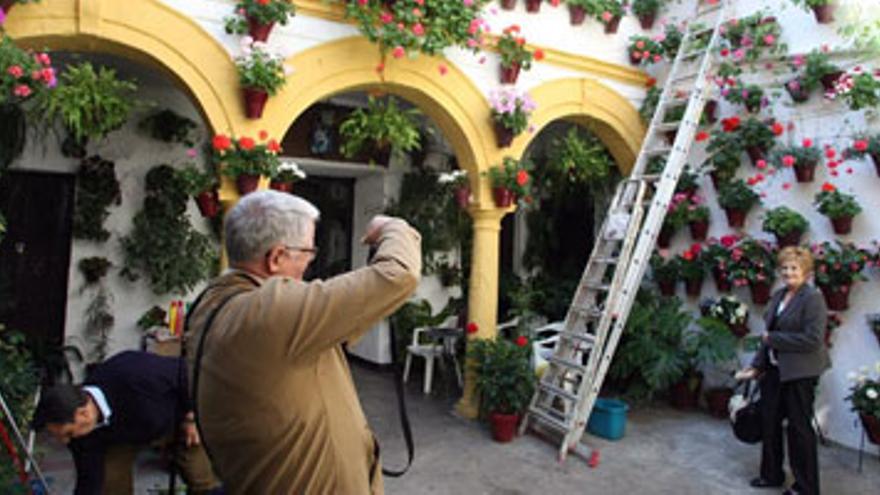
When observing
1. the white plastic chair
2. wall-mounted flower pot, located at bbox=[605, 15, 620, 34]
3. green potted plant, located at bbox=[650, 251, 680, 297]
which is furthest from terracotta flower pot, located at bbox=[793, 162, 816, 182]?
the white plastic chair

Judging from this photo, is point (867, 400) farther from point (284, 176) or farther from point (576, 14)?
point (284, 176)

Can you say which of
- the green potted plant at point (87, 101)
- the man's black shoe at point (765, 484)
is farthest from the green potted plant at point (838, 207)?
the green potted plant at point (87, 101)

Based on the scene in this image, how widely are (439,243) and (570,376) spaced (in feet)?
9.90

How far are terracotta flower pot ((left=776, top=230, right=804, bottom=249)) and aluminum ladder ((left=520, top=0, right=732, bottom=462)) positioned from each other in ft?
4.01

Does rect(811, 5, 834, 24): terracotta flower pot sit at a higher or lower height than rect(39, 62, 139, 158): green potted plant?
higher

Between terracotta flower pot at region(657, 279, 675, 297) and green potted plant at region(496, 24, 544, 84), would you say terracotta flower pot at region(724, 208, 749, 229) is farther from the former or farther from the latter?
green potted plant at region(496, 24, 544, 84)

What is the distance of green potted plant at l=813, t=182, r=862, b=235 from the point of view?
17.8ft

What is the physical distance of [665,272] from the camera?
6.93 m

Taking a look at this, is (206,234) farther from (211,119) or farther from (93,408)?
(93,408)

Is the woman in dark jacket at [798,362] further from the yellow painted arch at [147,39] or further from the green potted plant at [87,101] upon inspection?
the green potted plant at [87,101]

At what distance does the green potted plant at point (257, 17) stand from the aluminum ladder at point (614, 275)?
3.34 m

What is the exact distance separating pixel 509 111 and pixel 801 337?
303cm

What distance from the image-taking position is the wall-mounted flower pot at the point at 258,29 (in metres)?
4.55

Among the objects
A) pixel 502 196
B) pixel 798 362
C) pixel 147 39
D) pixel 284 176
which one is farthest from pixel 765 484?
pixel 147 39
